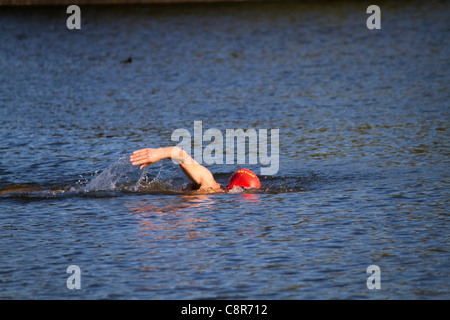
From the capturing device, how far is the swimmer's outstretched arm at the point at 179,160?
40.9 ft

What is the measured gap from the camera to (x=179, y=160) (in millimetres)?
12836

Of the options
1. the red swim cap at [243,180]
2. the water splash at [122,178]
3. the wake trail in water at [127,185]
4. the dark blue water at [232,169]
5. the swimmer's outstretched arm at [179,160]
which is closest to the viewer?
the dark blue water at [232,169]

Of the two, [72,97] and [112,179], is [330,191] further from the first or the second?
[72,97]

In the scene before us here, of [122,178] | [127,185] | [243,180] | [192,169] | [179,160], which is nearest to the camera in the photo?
[179,160]

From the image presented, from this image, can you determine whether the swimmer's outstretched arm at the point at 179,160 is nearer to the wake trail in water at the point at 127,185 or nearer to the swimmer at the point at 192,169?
the swimmer at the point at 192,169

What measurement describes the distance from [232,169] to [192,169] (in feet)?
10.1

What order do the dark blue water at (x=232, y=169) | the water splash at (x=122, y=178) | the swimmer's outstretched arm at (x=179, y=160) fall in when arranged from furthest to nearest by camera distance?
the water splash at (x=122, y=178) < the swimmer's outstretched arm at (x=179, y=160) < the dark blue water at (x=232, y=169)

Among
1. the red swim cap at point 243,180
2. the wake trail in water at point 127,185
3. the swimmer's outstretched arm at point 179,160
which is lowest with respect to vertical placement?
the wake trail in water at point 127,185

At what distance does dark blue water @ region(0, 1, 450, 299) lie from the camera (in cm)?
997

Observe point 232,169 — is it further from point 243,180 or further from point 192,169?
point 192,169

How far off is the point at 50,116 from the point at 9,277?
12773 millimetres

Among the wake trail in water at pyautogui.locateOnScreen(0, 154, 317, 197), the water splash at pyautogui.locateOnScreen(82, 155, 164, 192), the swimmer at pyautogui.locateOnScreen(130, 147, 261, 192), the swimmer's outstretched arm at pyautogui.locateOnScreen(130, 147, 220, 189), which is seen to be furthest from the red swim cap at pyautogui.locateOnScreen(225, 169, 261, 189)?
the water splash at pyautogui.locateOnScreen(82, 155, 164, 192)

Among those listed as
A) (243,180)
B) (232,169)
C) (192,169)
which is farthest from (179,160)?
(232,169)

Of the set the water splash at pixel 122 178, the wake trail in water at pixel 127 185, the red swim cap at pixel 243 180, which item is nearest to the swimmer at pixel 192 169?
the red swim cap at pixel 243 180
